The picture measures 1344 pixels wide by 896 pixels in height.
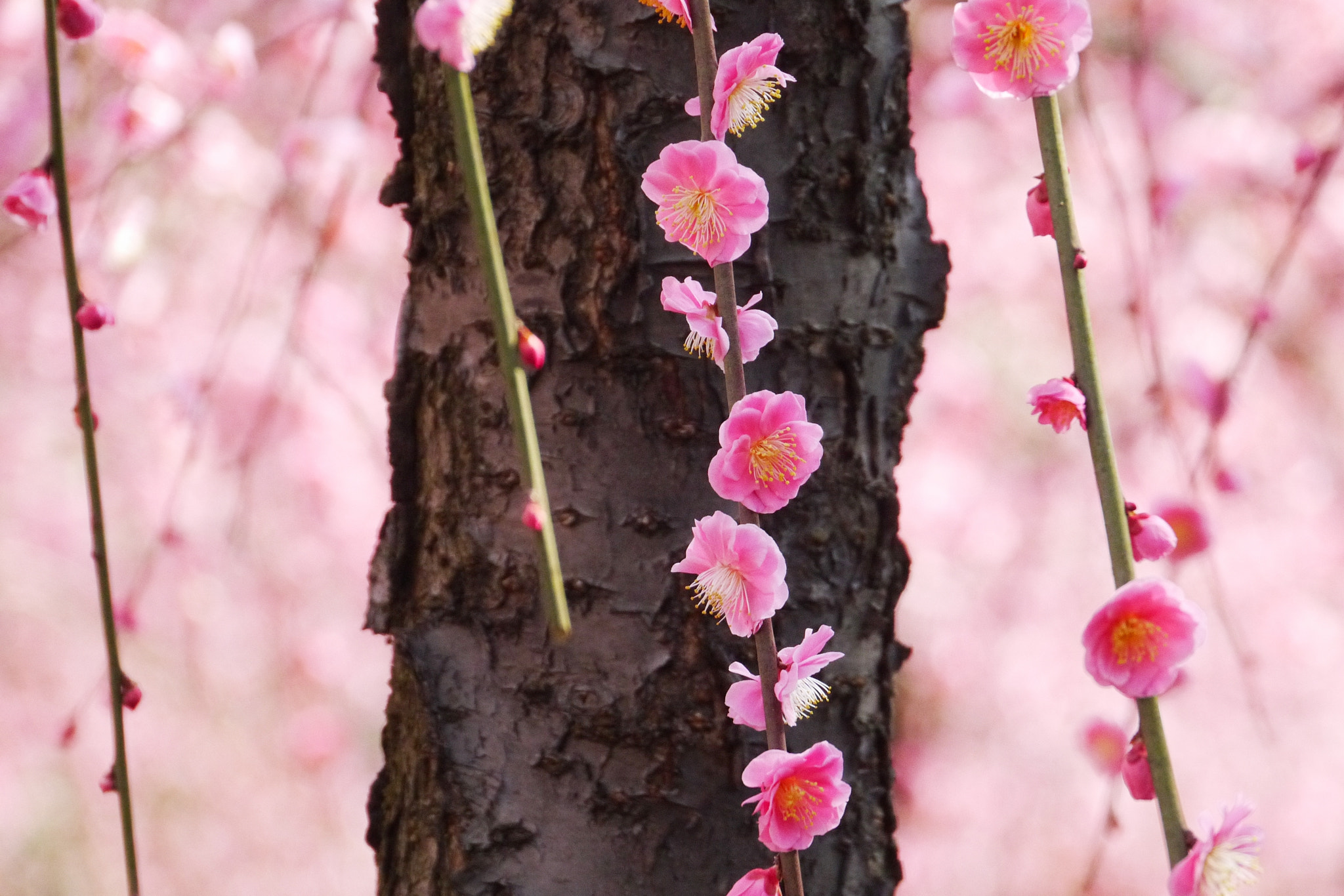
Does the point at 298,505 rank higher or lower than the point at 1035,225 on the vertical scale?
higher

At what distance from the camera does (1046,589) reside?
301 cm

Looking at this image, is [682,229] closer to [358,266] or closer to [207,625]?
[358,266]

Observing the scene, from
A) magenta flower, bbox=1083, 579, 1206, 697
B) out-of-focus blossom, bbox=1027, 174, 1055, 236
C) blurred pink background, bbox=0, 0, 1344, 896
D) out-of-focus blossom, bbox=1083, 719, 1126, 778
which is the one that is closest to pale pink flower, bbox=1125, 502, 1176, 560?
magenta flower, bbox=1083, 579, 1206, 697

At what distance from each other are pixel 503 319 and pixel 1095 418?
27 cm

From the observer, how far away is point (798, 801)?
0.51 m

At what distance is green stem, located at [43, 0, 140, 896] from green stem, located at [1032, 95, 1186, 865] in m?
0.48

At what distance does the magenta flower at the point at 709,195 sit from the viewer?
0.52 m

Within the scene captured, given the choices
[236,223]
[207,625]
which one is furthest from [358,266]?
[207,625]

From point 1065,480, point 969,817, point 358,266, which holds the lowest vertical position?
point 969,817

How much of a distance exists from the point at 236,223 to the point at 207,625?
114 cm

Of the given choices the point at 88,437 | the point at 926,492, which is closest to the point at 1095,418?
the point at 88,437

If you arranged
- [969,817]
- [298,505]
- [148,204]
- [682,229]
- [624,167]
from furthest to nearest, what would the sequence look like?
[298,505] → [969,817] → [148,204] → [624,167] → [682,229]

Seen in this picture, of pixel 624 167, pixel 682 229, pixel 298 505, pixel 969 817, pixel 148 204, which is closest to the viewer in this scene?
pixel 682 229

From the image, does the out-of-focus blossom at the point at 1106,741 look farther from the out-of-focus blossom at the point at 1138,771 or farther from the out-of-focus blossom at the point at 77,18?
the out-of-focus blossom at the point at 77,18
